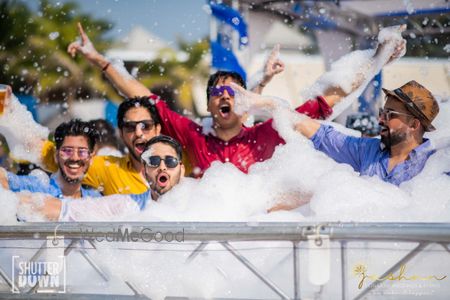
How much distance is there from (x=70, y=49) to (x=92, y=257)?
2139 mm

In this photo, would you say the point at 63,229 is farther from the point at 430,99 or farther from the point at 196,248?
the point at 430,99

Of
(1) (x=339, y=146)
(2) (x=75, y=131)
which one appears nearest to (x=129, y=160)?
(2) (x=75, y=131)

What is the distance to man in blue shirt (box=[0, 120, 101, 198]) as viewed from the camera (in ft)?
12.7

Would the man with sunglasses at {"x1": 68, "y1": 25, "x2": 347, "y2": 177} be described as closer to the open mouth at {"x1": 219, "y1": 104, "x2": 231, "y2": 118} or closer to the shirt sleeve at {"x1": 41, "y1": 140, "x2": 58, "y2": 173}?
the open mouth at {"x1": 219, "y1": 104, "x2": 231, "y2": 118}

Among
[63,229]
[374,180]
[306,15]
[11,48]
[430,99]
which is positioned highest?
[11,48]

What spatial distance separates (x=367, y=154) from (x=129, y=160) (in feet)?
5.07

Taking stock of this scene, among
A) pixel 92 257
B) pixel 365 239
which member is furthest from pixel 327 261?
pixel 92 257

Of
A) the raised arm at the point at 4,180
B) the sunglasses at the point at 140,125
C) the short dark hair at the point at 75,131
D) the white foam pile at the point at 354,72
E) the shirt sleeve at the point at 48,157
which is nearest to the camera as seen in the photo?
the raised arm at the point at 4,180

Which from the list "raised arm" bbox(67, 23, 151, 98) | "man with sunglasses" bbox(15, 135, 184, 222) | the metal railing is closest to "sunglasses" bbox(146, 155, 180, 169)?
"man with sunglasses" bbox(15, 135, 184, 222)

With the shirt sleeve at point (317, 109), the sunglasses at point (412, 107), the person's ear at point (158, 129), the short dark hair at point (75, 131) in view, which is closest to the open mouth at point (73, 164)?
the short dark hair at point (75, 131)

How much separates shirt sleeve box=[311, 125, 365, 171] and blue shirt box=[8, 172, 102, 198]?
1384 mm

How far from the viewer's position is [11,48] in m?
20.5

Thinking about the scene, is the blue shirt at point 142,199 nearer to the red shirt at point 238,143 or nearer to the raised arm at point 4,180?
the red shirt at point 238,143

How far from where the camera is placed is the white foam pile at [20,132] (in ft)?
14.1
